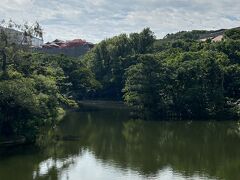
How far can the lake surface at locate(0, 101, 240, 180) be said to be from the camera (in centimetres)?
2766

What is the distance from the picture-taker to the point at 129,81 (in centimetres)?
5794

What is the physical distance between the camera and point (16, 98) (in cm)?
3312

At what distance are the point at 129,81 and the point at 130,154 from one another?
2500 centimetres

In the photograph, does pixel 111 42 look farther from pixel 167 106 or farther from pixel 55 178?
pixel 55 178

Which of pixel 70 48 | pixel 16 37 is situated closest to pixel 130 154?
pixel 16 37

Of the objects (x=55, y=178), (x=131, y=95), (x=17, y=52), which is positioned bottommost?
(x=55, y=178)

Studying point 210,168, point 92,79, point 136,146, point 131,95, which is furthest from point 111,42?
point 210,168

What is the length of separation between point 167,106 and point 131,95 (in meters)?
4.73

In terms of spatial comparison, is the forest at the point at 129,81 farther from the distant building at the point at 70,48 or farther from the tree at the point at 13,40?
the distant building at the point at 70,48

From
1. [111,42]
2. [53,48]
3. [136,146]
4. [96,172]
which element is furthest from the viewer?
[53,48]

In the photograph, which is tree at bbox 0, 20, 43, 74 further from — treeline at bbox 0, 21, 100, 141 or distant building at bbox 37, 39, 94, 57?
distant building at bbox 37, 39, 94, 57

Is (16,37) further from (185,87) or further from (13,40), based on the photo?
(185,87)

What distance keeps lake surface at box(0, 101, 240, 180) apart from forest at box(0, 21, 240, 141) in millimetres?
3038

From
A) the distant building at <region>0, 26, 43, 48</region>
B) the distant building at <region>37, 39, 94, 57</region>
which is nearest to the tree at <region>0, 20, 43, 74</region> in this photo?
the distant building at <region>0, 26, 43, 48</region>
